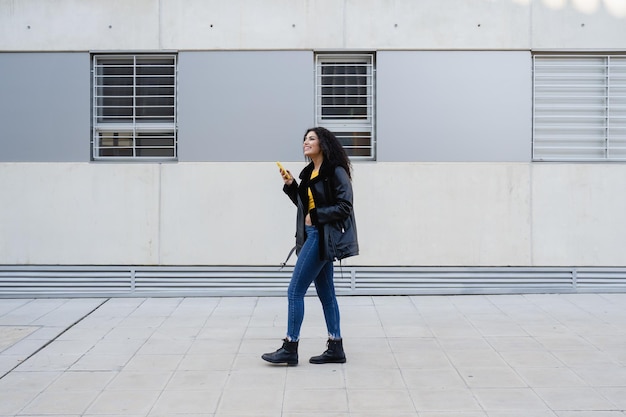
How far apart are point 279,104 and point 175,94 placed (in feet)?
4.13

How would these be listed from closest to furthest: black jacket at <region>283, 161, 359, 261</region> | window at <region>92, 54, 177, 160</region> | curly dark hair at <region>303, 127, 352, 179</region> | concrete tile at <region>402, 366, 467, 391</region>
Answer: concrete tile at <region>402, 366, 467, 391</region> → black jacket at <region>283, 161, 359, 261</region> → curly dark hair at <region>303, 127, 352, 179</region> → window at <region>92, 54, 177, 160</region>

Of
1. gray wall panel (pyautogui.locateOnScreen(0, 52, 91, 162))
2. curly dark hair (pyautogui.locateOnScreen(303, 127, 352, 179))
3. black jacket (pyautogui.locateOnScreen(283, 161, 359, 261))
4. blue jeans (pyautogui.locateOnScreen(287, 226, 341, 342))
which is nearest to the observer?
black jacket (pyautogui.locateOnScreen(283, 161, 359, 261))

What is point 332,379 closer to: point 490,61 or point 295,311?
point 295,311

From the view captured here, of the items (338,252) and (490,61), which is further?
(490,61)

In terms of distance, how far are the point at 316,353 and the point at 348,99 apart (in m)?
3.74

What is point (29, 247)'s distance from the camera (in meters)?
9.04

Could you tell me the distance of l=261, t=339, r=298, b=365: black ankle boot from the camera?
19.8 feet

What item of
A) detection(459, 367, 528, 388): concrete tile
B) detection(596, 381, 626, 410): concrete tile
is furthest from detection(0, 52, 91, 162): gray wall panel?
detection(596, 381, 626, 410): concrete tile

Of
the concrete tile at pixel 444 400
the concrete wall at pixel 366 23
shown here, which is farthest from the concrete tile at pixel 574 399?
the concrete wall at pixel 366 23

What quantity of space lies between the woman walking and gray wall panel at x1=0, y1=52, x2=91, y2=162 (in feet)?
13.0

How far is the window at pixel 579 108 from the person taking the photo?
9133 millimetres

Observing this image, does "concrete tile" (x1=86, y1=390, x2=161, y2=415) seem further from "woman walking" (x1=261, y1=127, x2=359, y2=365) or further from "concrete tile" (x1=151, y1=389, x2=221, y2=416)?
"woman walking" (x1=261, y1=127, x2=359, y2=365)

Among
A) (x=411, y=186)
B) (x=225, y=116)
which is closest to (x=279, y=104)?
(x=225, y=116)

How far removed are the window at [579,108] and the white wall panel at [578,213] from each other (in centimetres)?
24
